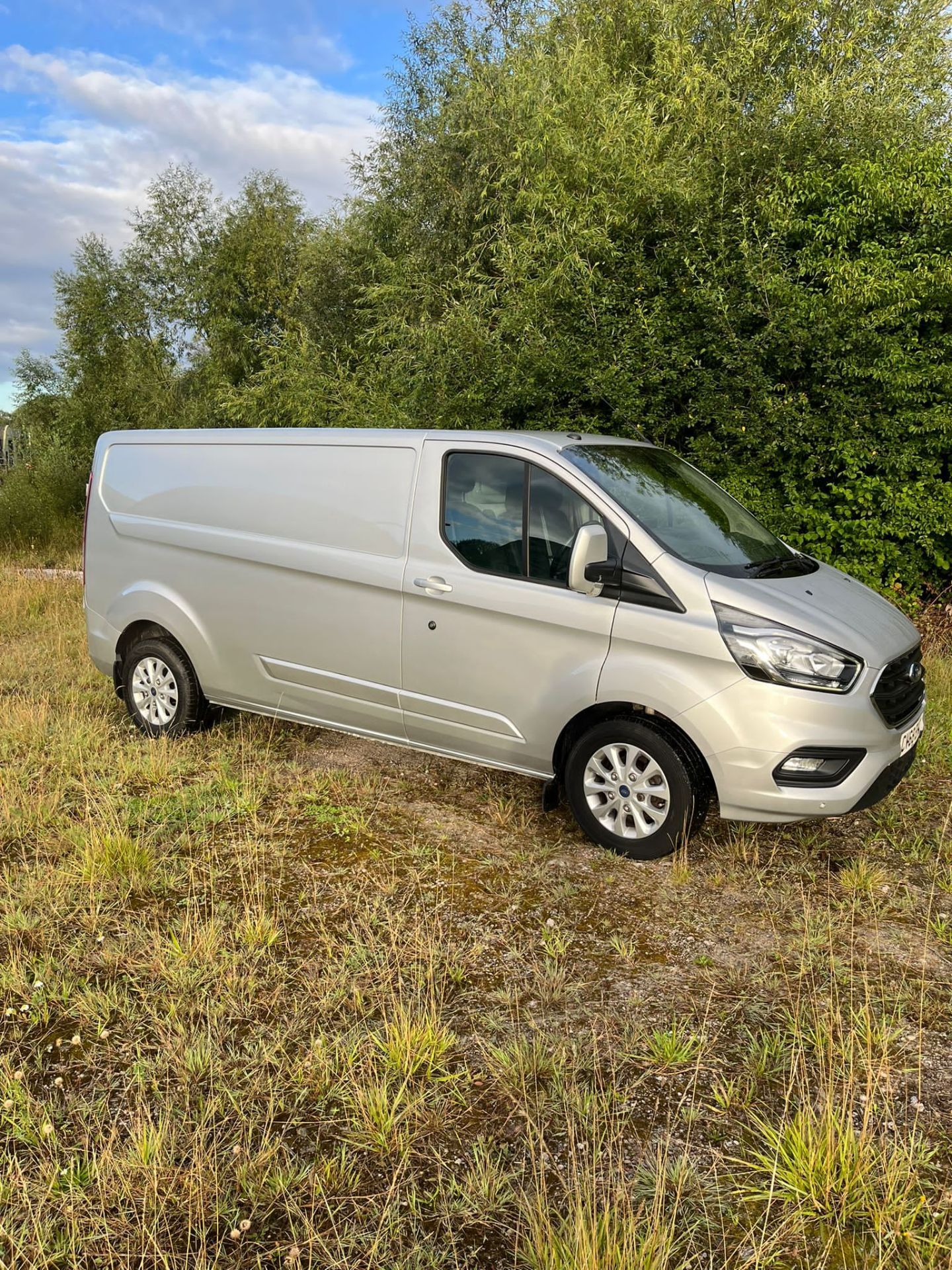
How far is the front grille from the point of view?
390cm

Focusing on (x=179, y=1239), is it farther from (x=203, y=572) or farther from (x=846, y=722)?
(x=203, y=572)

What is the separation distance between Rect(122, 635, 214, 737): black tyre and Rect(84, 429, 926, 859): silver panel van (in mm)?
21

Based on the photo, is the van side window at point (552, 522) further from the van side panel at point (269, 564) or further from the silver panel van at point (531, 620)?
the van side panel at point (269, 564)

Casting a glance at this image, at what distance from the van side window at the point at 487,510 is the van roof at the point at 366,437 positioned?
0.40 feet

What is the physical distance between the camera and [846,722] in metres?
3.75

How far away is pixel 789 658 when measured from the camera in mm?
3760

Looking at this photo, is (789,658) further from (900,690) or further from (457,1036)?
(457,1036)

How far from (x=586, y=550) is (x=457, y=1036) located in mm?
2029

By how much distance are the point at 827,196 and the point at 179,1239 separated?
8.76m

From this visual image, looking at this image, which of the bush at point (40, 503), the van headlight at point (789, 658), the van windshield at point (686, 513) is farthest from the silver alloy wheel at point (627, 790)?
the bush at point (40, 503)

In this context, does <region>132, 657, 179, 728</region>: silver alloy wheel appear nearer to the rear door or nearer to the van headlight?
the rear door

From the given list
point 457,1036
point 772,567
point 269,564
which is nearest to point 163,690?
point 269,564

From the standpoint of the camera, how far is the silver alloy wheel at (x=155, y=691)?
18.7 ft

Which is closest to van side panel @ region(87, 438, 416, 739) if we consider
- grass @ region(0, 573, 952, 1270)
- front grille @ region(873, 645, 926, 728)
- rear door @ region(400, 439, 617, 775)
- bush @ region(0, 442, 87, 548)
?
rear door @ region(400, 439, 617, 775)
